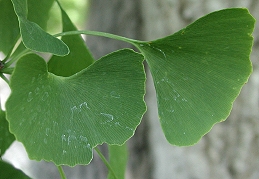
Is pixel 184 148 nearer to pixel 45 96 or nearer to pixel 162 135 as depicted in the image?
pixel 162 135

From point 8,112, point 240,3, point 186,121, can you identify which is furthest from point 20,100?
point 240,3

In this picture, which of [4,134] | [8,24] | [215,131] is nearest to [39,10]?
[8,24]

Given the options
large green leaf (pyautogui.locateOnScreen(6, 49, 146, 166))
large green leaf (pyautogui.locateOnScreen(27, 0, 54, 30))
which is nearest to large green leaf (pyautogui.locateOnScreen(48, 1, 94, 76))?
large green leaf (pyautogui.locateOnScreen(27, 0, 54, 30))

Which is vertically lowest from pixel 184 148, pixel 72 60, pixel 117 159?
pixel 184 148

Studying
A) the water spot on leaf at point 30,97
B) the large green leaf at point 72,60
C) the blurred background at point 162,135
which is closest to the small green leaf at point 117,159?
the large green leaf at point 72,60

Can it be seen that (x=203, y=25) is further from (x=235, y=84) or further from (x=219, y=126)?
(x=219, y=126)

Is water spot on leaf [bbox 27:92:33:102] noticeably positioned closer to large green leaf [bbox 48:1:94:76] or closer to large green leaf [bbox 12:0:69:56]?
large green leaf [bbox 12:0:69:56]
